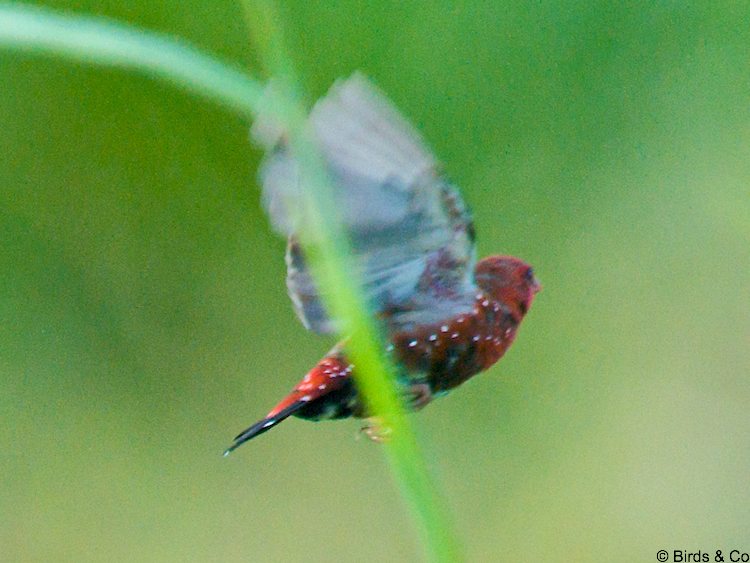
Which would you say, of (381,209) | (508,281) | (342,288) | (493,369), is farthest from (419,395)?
(493,369)

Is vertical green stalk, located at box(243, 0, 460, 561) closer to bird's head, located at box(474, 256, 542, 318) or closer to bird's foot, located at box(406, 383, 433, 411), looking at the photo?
bird's foot, located at box(406, 383, 433, 411)

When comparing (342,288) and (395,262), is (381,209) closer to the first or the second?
(395,262)

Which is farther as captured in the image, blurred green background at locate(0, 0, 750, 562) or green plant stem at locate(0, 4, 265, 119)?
blurred green background at locate(0, 0, 750, 562)

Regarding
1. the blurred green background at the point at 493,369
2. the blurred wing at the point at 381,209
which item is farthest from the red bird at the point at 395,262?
the blurred green background at the point at 493,369

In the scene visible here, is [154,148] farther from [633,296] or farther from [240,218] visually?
[633,296]

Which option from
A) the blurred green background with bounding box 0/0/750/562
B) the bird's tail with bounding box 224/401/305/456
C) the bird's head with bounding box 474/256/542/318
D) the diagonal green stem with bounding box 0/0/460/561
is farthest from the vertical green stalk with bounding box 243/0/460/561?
the blurred green background with bounding box 0/0/750/562

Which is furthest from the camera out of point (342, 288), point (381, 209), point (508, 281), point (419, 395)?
point (508, 281)

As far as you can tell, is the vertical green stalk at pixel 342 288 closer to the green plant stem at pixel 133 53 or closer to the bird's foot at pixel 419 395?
the green plant stem at pixel 133 53

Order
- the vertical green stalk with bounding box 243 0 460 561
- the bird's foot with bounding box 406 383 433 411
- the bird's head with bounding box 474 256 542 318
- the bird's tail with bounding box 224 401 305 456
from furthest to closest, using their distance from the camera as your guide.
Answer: the bird's head with bounding box 474 256 542 318 → the bird's foot with bounding box 406 383 433 411 → the bird's tail with bounding box 224 401 305 456 → the vertical green stalk with bounding box 243 0 460 561
